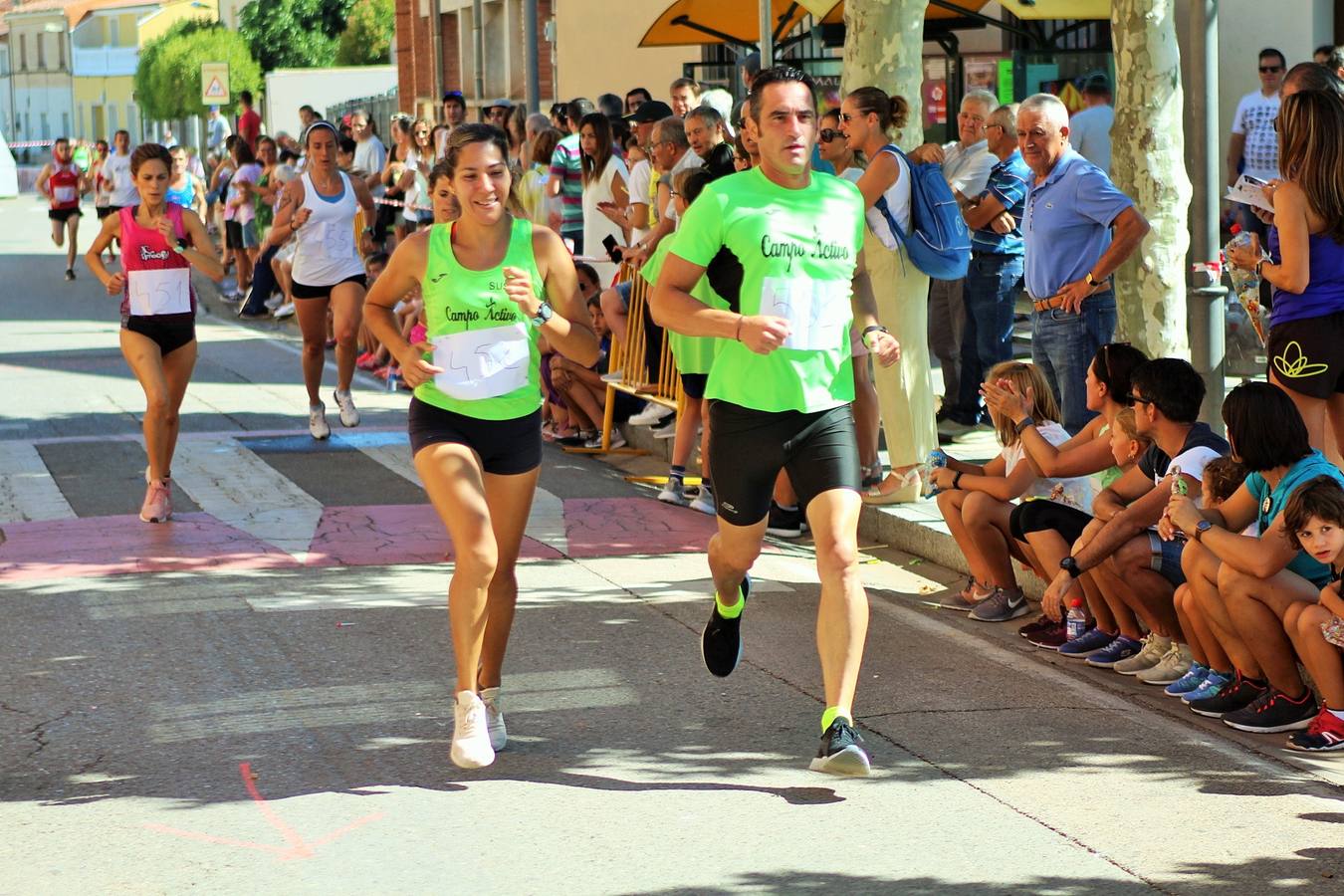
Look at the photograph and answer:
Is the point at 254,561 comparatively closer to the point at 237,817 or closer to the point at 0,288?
the point at 237,817

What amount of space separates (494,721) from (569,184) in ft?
31.6

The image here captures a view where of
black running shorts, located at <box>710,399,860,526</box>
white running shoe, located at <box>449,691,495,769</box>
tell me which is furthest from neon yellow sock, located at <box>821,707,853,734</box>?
white running shoe, located at <box>449,691,495,769</box>

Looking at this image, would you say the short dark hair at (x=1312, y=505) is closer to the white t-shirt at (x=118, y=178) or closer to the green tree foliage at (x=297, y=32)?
the white t-shirt at (x=118, y=178)

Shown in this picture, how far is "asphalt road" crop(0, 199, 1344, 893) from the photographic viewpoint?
16.9 feet

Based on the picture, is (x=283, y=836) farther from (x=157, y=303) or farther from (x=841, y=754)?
(x=157, y=303)

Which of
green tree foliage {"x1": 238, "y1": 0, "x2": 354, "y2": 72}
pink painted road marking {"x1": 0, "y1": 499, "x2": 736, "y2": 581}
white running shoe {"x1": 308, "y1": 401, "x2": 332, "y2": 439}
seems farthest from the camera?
green tree foliage {"x1": 238, "y1": 0, "x2": 354, "y2": 72}

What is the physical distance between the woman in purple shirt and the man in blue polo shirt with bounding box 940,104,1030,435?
3952 mm

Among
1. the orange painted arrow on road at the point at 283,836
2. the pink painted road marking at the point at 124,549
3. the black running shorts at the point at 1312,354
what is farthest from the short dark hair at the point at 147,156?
the black running shorts at the point at 1312,354

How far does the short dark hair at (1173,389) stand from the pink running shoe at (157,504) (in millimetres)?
5504

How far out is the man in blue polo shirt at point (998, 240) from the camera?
11414mm

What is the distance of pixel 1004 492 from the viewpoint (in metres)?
7.86

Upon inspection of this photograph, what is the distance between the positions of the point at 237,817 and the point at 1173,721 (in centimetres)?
302

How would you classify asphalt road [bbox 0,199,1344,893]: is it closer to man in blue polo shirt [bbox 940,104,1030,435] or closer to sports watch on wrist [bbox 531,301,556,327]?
sports watch on wrist [bbox 531,301,556,327]

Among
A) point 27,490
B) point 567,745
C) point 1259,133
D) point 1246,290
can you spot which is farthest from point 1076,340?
point 27,490
